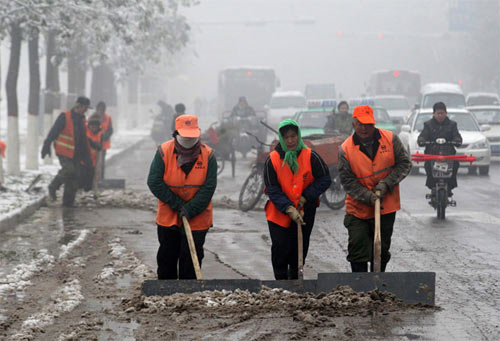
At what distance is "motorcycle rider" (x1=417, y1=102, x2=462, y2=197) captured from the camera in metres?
13.7

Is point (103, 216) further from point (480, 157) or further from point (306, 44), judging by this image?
point (306, 44)

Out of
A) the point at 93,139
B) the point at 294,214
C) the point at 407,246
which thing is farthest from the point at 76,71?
the point at 294,214

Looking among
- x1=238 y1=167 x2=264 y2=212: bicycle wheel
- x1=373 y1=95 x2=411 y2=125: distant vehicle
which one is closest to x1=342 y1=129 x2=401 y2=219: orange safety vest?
x1=238 y1=167 x2=264 y2=212: bicycle wheel

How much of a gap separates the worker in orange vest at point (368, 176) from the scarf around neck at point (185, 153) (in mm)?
1232

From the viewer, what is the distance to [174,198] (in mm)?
7453

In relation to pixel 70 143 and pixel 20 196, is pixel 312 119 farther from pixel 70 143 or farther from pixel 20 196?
pixel 70 143

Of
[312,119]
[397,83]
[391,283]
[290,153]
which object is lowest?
[391,283]

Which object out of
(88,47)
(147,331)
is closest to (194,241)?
(147,331)

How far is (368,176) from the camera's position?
Answer: 793 centimetres

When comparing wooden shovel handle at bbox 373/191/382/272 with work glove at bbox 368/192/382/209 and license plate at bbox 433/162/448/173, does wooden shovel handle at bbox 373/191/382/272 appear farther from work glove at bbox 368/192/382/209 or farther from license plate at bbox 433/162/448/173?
license plate at bbox 433/162/448/173

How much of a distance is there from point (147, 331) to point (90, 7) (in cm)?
1262

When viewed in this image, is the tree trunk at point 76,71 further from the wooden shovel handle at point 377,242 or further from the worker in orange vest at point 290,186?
the wooden shovel handle at point 377,242

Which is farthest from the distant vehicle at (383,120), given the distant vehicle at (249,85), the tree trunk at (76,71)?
the distant vehicle at (249,85)

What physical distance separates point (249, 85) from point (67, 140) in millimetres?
33999
